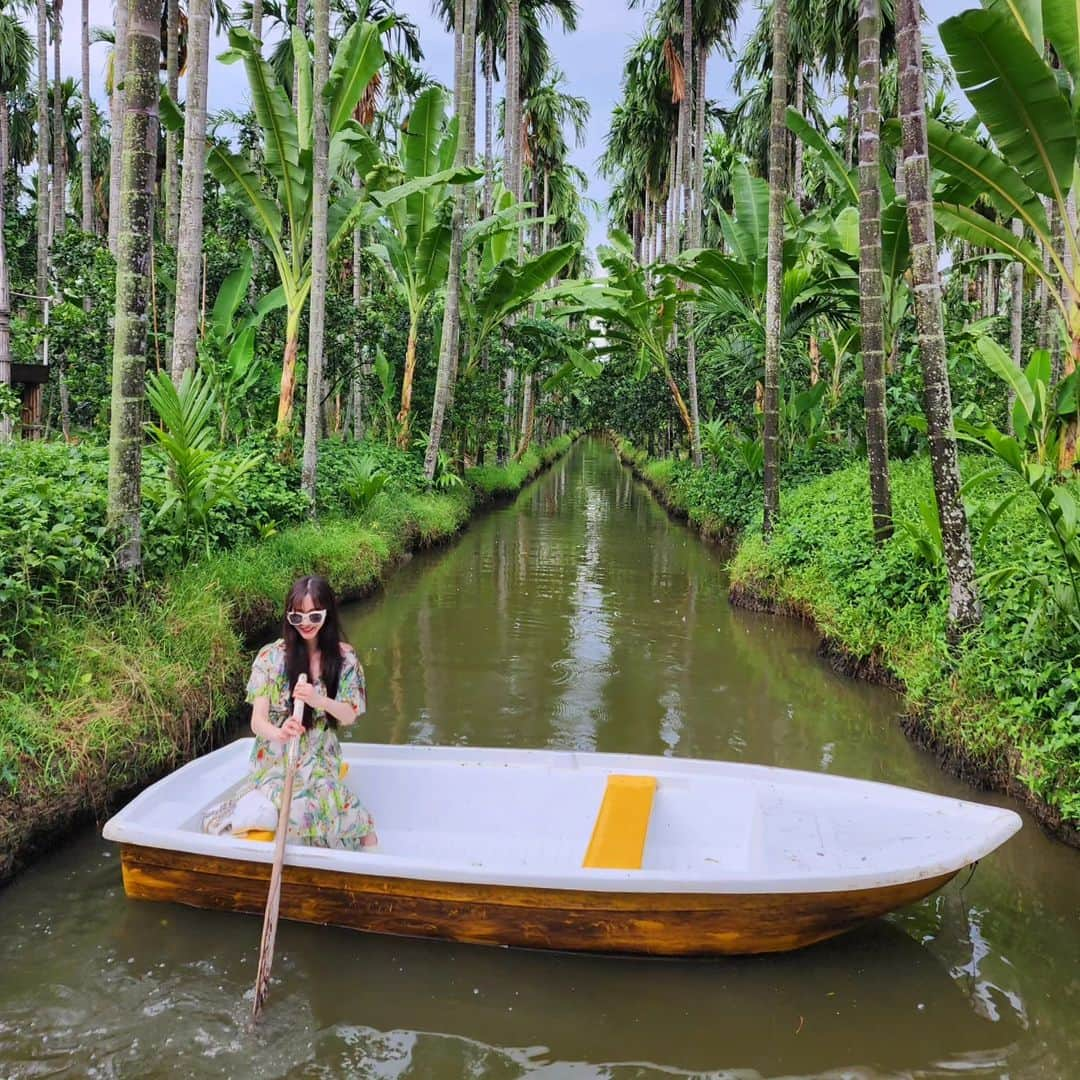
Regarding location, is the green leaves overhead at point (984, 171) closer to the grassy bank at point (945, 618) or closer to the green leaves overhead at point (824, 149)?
the grassy bank at point (945, 618)

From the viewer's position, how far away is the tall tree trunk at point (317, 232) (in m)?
10.7

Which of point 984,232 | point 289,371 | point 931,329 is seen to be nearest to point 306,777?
point 931,329

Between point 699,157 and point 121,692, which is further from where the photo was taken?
point 699,157

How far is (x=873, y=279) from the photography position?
871 centimetres

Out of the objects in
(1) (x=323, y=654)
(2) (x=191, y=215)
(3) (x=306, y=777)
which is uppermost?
(2) (x=191, y=215)

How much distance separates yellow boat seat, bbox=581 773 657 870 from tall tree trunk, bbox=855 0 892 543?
4.88 meters

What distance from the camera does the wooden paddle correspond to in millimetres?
3586

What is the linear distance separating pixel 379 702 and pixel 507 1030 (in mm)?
4331

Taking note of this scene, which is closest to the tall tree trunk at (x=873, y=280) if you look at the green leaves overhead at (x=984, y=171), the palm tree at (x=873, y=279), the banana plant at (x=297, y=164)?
the palm tree at (x=873, y=279)

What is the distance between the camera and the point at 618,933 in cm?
388

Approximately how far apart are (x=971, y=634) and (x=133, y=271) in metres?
5.97

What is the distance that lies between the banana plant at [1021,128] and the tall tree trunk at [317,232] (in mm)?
6654

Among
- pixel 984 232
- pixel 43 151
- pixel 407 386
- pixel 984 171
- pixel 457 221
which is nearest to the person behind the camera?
pixel 984 171

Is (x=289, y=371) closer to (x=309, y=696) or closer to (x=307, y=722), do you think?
(x=307, y=722)
